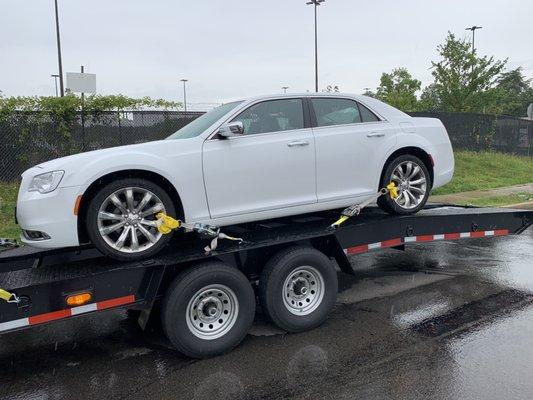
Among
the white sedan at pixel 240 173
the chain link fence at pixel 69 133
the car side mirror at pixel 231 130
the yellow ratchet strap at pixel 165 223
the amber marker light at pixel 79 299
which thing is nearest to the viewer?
the amber marker light at pixel 79 299

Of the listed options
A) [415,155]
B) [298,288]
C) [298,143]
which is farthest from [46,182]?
[415,155]

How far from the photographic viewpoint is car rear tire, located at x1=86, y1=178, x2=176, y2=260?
4.31 metres

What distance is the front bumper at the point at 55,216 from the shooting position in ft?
13.8

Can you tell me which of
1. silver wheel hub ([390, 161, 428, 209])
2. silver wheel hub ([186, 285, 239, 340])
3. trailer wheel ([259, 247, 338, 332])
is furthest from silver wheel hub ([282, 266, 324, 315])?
silver wheel hub ([390, 161, 428, 209])

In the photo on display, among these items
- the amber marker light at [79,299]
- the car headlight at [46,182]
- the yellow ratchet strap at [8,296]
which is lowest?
the amber marker light at [79,299]

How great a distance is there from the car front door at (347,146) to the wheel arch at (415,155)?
0.13m

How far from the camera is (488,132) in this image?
2267 cm

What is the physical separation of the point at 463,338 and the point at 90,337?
352cm

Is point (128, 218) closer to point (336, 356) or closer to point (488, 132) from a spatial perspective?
point (336, 356)

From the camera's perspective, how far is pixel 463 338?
4797 millimetres

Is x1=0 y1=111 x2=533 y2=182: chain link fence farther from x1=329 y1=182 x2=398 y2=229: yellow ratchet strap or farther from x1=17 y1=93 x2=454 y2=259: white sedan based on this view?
x1=329 y1=182 x2=398 y2=229: yellow ratchet strap

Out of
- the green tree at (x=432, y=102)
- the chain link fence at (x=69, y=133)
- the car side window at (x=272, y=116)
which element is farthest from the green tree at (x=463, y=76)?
the car side window at (x=272, y=116)

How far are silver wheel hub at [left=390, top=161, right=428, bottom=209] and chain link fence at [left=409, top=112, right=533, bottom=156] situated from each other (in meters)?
13.9

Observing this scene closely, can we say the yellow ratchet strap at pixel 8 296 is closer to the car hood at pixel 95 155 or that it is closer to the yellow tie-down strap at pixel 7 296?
the yellow tie-down strap at pixel 7 296
